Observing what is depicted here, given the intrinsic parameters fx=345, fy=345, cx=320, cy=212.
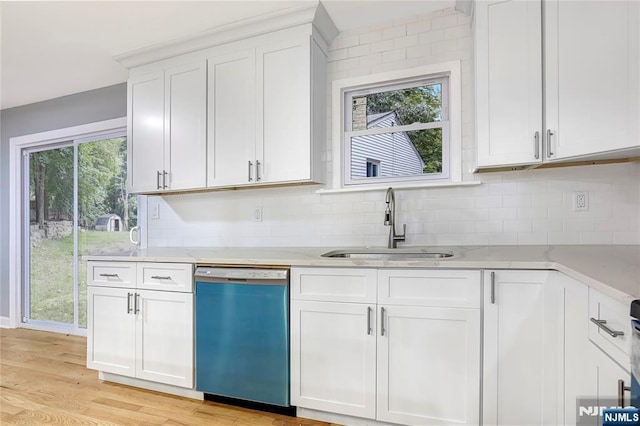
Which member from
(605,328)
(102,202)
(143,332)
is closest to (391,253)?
(605,328)

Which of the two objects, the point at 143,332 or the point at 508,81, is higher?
the point at 508,81

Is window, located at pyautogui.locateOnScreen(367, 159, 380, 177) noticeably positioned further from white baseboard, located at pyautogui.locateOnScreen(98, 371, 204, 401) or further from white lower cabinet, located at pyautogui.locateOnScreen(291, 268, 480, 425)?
white baseboard, located at pyautogui.locateOnScreen(98, 371, 204, 401)

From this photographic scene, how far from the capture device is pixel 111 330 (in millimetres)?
2439

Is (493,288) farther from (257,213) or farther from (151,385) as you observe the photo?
(151,385)

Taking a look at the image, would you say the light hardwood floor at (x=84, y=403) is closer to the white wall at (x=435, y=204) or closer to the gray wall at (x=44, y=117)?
the white wall at (x=435, y=204)

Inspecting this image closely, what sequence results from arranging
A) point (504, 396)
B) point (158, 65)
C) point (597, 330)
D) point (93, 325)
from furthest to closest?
point (158, 65), point (93, 325), point (504, 396), point (597, 330)

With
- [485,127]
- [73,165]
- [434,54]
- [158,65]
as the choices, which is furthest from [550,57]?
[73,165]

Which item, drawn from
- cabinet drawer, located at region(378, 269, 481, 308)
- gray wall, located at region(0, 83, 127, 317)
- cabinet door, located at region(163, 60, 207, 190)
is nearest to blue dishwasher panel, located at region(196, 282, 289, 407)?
cabinet drawer, located at region(378, 269, 481, 308)

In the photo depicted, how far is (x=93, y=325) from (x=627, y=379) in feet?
9.75

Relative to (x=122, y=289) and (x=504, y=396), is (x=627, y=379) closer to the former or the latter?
(x=504, y=396)

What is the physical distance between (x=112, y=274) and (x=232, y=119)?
1.39 meters

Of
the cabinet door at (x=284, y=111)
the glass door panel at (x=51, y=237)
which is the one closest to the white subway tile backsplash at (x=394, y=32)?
the cabinet door at (x=284, y=111)

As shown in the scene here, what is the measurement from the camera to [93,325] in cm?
251

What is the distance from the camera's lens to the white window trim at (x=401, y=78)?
228 centimetres
